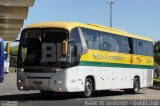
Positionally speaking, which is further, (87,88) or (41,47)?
(87,88)

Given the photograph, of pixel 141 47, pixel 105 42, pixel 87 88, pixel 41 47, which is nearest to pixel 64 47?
pixel 41 47

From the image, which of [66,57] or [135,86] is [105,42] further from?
[135,86]

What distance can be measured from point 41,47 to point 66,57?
1.09 metres

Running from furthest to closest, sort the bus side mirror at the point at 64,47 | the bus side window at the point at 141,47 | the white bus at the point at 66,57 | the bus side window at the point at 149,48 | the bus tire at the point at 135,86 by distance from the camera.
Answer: the bus side window at the point at 149,48
the bus side window at the point at 141,47
the bus tire at the point at 135,86
the white bus at the point at 66,57
the bus side mirror at the point at 64,47

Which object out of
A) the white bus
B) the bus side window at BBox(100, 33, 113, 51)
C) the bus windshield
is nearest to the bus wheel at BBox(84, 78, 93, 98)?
the white bus

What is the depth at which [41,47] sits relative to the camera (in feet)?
61.0

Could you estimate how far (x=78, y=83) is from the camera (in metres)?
19.2

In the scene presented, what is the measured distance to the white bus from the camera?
1833 centimetres

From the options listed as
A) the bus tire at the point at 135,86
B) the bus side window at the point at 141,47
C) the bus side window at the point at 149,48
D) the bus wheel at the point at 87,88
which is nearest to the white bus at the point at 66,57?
the bus wheel at the point at 87,88

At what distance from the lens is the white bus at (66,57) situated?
60.1 feet

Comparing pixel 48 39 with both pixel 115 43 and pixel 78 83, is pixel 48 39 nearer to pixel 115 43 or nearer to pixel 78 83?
pixel 78 83

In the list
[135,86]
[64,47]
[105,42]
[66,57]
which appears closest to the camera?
[64,47]

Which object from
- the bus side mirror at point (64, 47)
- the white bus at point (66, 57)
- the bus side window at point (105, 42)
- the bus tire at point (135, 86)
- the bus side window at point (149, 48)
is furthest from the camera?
the bus side window at point (149, 48)

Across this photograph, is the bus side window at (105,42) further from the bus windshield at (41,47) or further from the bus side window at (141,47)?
the bus side window at (141,47)
